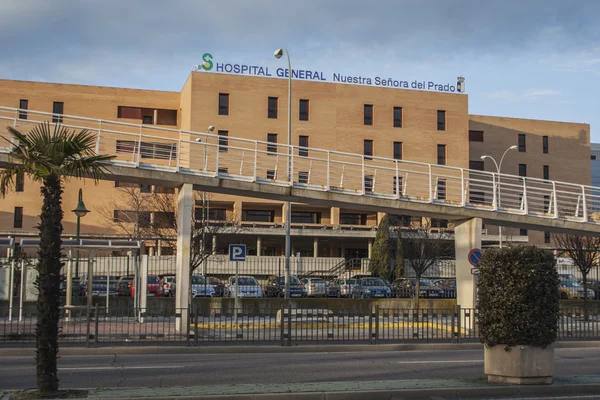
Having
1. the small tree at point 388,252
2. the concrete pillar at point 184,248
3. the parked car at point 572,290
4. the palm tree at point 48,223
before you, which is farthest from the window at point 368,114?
the palm tree at point 48,223

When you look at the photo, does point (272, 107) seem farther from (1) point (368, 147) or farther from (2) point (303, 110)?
(1) point (368, 147)

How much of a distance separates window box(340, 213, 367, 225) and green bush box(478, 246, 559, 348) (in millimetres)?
52320

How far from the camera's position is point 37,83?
2338 inches

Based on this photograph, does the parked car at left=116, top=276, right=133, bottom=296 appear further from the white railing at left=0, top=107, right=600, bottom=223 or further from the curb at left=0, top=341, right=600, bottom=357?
the curb at left=0, top=341, right=600, bottom=357

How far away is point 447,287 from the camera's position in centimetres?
3538

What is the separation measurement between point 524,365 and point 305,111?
50.7 meters

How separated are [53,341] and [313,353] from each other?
28.5ft

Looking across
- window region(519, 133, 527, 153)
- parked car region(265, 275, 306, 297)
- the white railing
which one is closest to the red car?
parked car region(265, 275, 306, 297)

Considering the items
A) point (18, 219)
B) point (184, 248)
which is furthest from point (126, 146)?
point (18, 219)

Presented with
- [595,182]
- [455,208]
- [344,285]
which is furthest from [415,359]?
[595,182]

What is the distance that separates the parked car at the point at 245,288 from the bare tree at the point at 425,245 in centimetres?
941

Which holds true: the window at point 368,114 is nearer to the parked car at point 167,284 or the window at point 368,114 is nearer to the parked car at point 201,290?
the parked car at point 167,284

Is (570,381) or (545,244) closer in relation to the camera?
(570,381)

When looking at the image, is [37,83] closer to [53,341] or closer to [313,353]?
[313,353]
